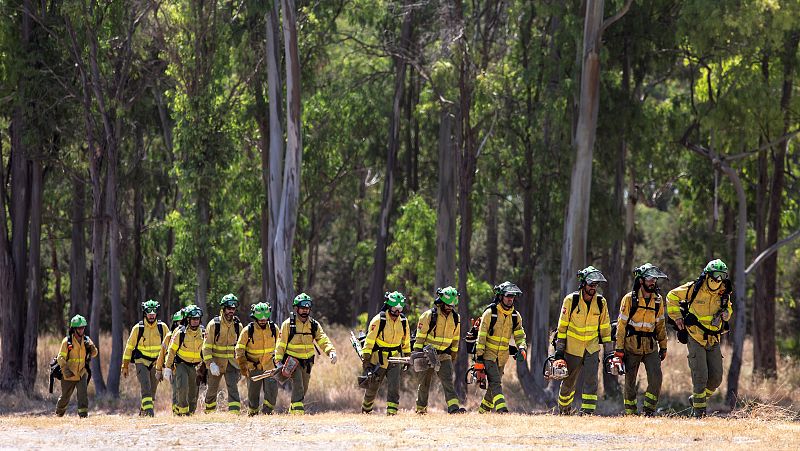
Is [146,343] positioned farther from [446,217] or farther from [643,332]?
[446,217]

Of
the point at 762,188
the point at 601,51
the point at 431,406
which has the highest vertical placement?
the point at 601,51

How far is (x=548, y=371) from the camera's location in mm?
16219

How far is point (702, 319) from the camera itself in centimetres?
1591

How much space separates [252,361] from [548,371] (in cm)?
496

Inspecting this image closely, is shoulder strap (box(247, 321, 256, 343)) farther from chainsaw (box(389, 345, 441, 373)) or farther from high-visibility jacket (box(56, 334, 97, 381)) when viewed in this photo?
high-visibility jacket (box(56, 334, 97, 381))

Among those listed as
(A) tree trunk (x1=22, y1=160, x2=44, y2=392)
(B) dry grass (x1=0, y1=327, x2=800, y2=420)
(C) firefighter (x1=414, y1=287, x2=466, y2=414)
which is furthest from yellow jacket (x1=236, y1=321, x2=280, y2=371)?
(A) tree trunk (x1=22, y1=160, x2=44, y2=392)

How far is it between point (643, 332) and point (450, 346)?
9.06ft

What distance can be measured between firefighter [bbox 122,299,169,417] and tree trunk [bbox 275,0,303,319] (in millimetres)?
7360

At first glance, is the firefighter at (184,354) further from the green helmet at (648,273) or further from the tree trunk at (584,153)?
the tree trunk at (584,153)

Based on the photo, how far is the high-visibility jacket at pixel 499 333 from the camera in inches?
667

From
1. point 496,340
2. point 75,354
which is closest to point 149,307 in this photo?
point 75,354

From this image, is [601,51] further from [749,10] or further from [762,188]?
[762,188]

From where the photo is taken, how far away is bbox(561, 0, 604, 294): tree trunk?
2638 cm

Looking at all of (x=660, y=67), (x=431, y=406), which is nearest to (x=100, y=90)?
(x=431, y=406)
